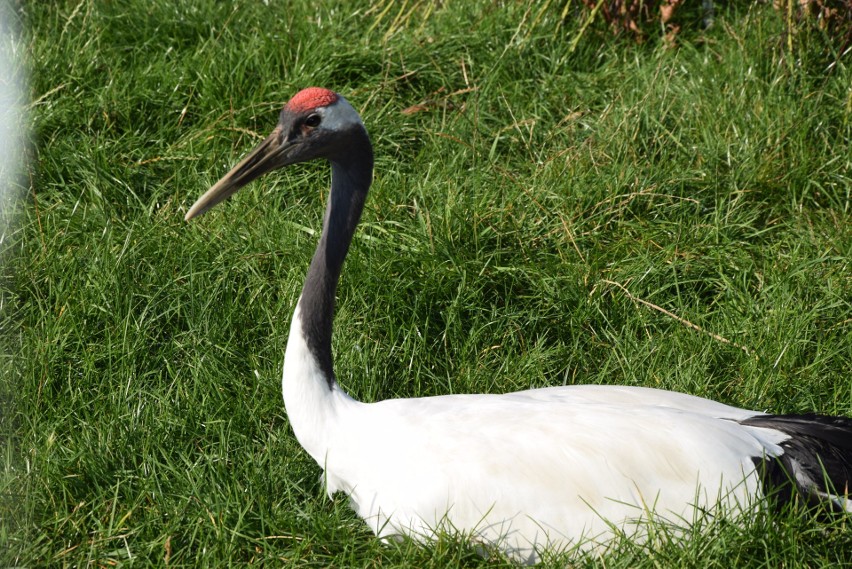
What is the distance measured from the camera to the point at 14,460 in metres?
3.31

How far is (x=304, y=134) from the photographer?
3195 millimetres

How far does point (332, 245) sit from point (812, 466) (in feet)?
4.84

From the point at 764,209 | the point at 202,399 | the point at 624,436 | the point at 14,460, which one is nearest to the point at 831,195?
the point at 764,209

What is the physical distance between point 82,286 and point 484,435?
1.74 meters

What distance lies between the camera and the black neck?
3178 millimetres

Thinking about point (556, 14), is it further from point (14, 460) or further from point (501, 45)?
point (14, 460)

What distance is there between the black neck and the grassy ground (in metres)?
0.46

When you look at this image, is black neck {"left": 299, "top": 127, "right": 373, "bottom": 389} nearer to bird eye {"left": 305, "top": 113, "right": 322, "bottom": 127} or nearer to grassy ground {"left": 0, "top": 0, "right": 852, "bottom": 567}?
bird eye {"left": 305, "top": 113, "right": 322, "bottom": 127}

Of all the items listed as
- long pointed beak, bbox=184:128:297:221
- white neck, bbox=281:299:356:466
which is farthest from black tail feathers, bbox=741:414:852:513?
long pointed beak, bbox=184:128:297:221

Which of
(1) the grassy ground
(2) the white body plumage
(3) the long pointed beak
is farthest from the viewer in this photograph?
(1) the grassy ground

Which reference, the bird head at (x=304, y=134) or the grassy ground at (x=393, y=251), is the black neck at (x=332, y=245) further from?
the grassy ground at (x=393, y=251)

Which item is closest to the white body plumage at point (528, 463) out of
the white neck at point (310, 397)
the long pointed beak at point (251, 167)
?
the white neck at point (310, 397)

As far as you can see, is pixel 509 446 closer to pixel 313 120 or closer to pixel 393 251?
pixel 313 120

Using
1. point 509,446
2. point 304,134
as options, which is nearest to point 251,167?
point 304,134
